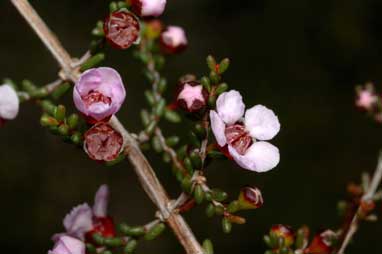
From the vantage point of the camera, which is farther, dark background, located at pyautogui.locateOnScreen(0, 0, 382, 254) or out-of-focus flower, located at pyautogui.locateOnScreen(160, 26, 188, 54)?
dark background, located at pyautogui.locateOnScreen(0, 0, 382, 254)

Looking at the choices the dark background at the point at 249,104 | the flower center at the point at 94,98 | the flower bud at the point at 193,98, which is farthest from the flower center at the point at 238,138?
the dark background at the point at 249,104

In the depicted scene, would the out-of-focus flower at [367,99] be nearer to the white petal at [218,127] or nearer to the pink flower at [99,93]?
the white petal at [218,127]

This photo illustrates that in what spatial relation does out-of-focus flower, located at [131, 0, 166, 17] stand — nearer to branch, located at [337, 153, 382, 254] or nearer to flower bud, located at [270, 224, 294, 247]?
flower bud, located at [270, 224, 294, 247]

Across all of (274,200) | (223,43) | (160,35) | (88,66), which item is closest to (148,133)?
(88,66)

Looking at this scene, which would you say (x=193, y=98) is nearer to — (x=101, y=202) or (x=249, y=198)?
(x=249, y=198)

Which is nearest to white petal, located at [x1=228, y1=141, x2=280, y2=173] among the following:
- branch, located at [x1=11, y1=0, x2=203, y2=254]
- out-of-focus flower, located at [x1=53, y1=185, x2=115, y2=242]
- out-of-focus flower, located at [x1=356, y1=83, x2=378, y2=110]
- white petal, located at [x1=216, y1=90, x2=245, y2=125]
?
white petal, located at [x1=216, y1=90, x2=245, y2=125]
